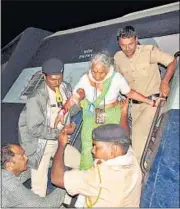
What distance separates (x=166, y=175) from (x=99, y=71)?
93 centimetres

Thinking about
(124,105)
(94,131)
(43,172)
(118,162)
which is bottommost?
(43,172)

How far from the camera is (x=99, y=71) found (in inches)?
118

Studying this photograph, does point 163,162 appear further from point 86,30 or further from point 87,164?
point 86,30

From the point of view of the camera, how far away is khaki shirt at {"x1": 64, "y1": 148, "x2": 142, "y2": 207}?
247 centimetres

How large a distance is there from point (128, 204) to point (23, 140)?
49.8 inches

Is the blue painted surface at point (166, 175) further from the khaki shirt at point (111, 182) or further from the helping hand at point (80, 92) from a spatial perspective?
the helping hand at point (80, 92)

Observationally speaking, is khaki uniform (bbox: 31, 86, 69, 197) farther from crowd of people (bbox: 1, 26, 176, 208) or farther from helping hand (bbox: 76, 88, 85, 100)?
helping hand (bbox: 76, 88, 85, 100)

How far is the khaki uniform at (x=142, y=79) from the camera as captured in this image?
3.22m

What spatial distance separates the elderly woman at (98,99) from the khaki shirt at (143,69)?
207mm

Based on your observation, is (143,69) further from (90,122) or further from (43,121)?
(43,121)

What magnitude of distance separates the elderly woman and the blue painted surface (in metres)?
0.51

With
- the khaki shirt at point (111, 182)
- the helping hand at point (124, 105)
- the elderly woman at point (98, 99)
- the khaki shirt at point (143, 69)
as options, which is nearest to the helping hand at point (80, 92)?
the elderly woman at point (98, 99)

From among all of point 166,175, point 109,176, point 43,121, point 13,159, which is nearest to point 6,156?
point 13,159

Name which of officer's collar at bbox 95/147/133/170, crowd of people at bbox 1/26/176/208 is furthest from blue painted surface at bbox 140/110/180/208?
officer's collar at bbox 95/147/133/170
